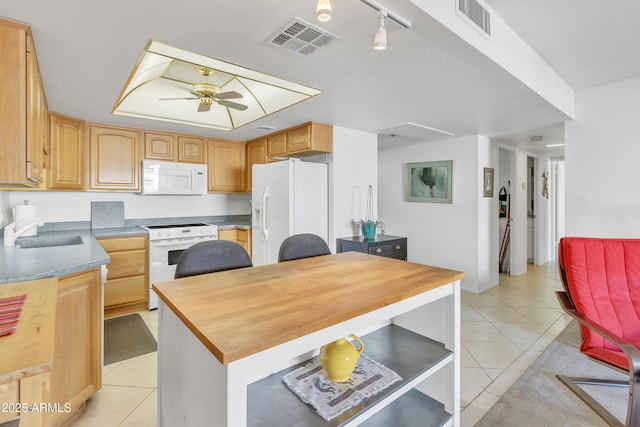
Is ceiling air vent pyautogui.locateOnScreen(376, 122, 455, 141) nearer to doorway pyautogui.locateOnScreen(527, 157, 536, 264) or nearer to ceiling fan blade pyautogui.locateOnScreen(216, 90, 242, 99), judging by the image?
ceiling fan blade pyautogui.locateOnScreen(216, 90, 242, 99)

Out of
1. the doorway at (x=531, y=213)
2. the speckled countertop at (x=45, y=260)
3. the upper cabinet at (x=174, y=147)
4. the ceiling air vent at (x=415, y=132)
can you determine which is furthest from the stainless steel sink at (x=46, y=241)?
the doorway at (x=531, y=213)

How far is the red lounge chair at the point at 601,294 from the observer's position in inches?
71.7

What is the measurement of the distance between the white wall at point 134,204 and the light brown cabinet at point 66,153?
0.41m

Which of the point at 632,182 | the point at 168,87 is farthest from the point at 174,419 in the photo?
the point at 632,182

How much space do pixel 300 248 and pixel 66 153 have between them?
2.83 m

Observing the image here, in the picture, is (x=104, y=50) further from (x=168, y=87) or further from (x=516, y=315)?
(x=516, y=315)

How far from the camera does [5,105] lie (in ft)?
4.83

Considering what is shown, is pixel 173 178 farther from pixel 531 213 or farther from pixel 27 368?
pixel 531 213

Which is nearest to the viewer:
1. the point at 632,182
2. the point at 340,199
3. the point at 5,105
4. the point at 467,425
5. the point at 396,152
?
the point at 5,105

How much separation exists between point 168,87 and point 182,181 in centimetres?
118

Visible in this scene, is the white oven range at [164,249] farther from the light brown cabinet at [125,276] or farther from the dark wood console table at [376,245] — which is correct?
the dark wood console table at [376,245]

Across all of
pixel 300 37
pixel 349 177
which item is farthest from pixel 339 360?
pixel 349 177

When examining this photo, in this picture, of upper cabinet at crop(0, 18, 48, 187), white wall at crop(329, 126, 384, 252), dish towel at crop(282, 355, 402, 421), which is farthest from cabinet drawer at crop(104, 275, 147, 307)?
dish towel at crop(282, 355, 402, 421)

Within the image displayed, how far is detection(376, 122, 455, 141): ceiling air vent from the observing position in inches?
144
